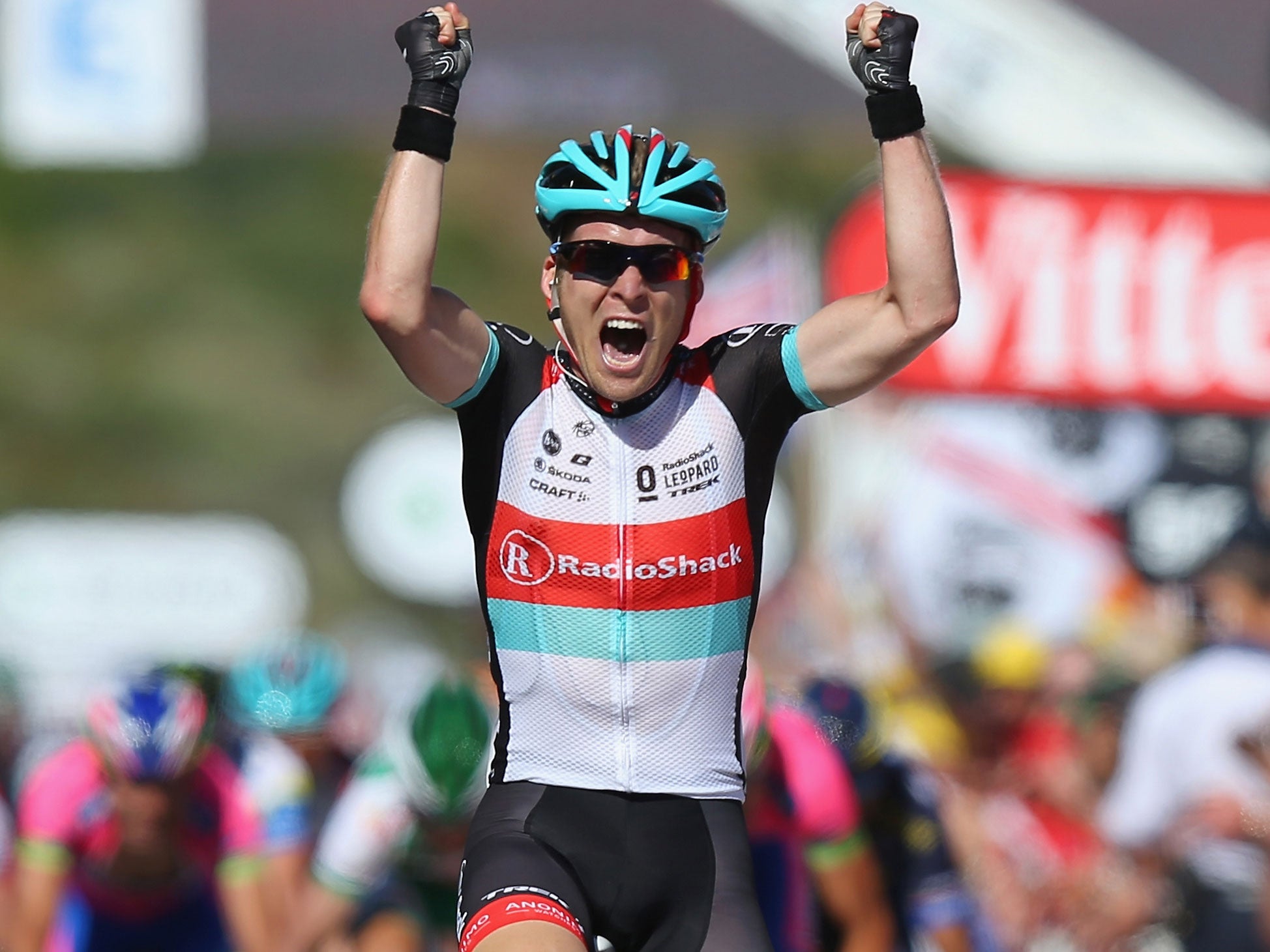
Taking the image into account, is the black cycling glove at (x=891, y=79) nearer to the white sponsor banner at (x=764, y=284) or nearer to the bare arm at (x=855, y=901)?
the bare arm at (x=855, y=901)

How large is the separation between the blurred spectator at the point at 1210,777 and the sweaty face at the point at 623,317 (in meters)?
4.36

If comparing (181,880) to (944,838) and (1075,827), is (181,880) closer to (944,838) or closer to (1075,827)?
(944,838)

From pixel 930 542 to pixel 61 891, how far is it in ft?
30.3

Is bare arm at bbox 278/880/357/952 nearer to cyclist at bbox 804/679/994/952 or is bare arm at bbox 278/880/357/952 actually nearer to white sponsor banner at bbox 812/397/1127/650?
cyclist at bbox 804/679/994/952

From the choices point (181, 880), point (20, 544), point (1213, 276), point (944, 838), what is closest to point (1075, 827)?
point (944, 838)

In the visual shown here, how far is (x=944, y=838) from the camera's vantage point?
20.5ft

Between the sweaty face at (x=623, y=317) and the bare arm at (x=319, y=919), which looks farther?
the bare arm at (x=319, y=919)

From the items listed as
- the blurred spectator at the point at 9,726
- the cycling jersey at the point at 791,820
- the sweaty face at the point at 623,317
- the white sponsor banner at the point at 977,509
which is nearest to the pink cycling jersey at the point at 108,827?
the cycling jersey at the point at 791,820

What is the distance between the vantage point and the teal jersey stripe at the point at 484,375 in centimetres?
358

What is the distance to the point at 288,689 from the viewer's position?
7.79 m

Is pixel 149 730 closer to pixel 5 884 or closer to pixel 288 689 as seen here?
pixel 5 884

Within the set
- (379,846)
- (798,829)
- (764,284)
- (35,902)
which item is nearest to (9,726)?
(35,902)

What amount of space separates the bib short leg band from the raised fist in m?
1.46

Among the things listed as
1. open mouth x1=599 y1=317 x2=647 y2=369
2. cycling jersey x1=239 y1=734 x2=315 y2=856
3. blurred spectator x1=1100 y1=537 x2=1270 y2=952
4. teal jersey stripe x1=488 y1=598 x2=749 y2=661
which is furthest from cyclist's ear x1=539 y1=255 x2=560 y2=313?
blurred spectator x1=1100 y1=537 x2=1270 y2=952
